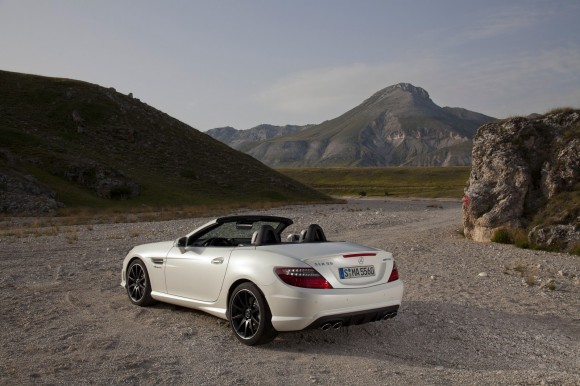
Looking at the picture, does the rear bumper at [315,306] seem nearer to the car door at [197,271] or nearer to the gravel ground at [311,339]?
the gravel ground at [311,339]

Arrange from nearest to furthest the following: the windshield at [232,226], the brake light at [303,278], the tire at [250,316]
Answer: the brake light at [303,278] → the tire at [250,316] → the windshield at [232,226]

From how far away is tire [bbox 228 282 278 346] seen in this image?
6457 millimetres

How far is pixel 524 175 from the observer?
1820 cm

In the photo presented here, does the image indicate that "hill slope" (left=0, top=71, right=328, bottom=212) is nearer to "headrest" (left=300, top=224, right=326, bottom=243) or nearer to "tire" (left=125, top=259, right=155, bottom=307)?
"tire" (left=125, top=259, right=155, bottom=307)

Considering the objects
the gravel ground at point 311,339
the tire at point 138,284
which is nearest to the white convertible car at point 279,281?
the gravel ground at point 311,339

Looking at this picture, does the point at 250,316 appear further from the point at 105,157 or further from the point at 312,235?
the point at 105,157

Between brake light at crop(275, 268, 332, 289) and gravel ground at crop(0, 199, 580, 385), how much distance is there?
2.77ft

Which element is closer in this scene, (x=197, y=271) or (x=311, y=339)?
(x=311, y=339)

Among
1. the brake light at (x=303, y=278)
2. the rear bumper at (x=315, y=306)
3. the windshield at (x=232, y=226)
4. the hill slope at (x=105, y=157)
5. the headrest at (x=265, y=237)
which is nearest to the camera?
the rear bumper at (x=315, y=306)

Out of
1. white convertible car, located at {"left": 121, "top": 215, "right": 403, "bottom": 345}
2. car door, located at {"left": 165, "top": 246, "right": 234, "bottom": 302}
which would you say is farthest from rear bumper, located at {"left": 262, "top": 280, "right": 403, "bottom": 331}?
car door, located at {"left": 165, "top": 246, "right": 234, "bottom": 302}

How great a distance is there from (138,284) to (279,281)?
3.55 meters

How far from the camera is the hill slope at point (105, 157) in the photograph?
165 ft

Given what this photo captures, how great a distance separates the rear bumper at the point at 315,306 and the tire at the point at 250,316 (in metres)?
0.13

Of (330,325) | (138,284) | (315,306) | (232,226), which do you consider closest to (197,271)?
(232,226)
